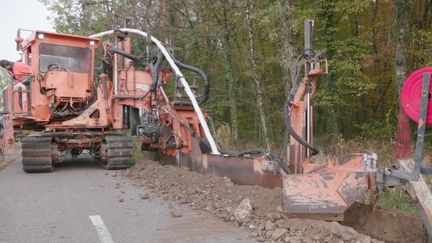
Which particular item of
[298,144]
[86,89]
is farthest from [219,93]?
[298,144]

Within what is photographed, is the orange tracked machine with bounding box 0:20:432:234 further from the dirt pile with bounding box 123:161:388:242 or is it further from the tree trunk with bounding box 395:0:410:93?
the tree trunk with bounding box 395:0:410:93

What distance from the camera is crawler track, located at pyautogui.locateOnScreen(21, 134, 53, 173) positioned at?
10.9 m

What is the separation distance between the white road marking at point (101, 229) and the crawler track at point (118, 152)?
472 cm

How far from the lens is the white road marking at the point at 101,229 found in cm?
536

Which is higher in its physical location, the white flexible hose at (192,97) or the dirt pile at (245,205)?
the white flexible hose at (192,97)

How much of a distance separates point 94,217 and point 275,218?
2589 mm

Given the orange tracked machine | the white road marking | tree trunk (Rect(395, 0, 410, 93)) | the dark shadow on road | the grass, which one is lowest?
the white road marking

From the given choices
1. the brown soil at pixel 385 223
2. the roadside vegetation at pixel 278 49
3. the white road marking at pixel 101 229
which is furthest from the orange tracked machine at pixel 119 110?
the white road marking at pixel 101 229

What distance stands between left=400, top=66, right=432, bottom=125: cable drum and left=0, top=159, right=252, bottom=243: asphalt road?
235 cm

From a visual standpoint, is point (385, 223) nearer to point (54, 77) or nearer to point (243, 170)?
point (243, 170)

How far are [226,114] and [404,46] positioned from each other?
10.5 m

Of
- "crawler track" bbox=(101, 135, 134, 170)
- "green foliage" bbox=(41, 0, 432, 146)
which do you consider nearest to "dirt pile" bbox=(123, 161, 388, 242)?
"crawler track" bbox=(101, 135, 134, 170)

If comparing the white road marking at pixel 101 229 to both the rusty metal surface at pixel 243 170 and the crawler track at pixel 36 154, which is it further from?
the crawler track at pixel 36 154

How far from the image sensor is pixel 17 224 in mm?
6137
